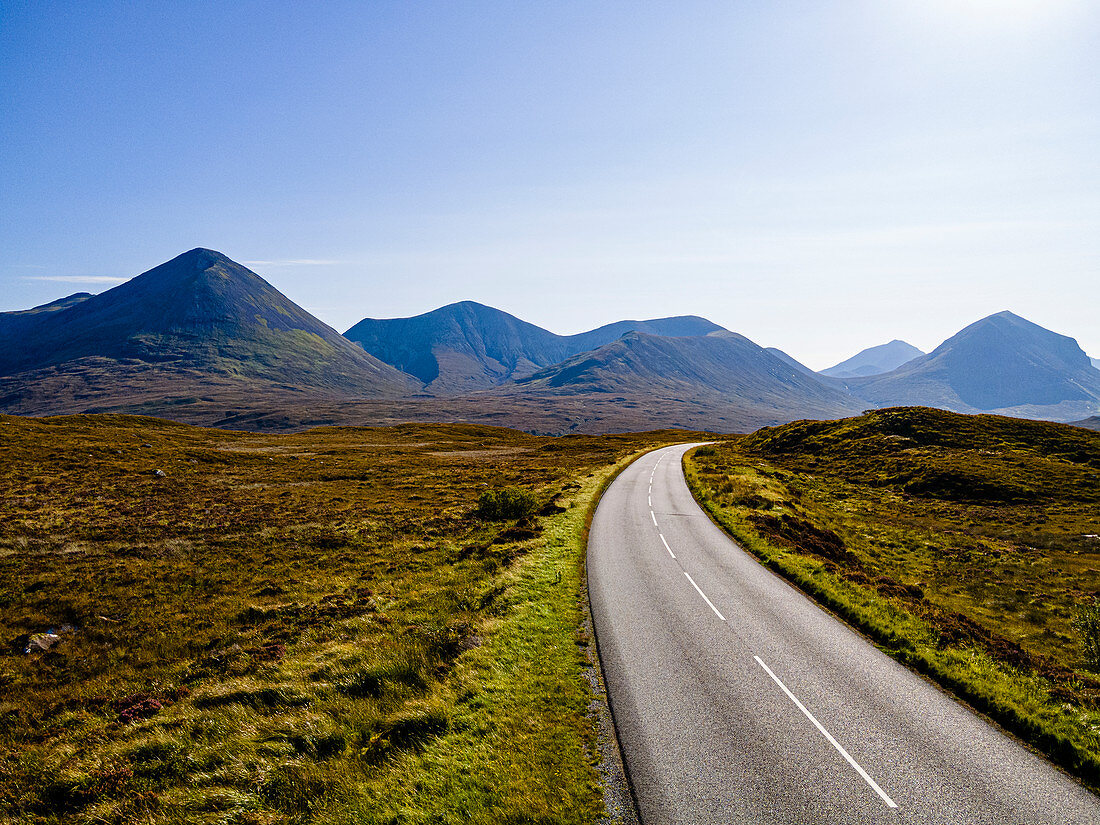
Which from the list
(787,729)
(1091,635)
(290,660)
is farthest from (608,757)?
(1091,635)

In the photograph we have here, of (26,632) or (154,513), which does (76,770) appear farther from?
(154,513)

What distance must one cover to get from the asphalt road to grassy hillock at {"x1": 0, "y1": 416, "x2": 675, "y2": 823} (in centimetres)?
167

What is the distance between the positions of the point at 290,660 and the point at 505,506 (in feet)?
70.5

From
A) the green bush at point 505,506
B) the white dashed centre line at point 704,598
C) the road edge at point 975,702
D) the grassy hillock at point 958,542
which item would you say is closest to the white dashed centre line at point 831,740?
the white dashed centre line at point 704,598

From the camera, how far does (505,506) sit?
36344 millimetres

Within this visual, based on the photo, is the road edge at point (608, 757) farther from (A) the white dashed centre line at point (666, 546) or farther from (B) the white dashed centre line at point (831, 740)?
(A) the white dashed centre line at point (666, 546)

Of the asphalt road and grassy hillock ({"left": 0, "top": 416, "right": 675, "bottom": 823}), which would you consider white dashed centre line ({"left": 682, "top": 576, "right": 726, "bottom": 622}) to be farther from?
grassy hillock ({"left": 0, "top": 416, "right": 675, "bottom": 823})

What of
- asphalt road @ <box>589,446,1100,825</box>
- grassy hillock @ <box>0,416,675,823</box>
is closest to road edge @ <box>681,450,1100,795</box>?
asphalt road @ <box>589,446,1100,825</box>

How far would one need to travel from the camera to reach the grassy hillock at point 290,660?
29.9 ft

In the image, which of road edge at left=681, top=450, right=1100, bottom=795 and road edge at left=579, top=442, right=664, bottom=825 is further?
road edge at left=681, top=450, right=1100, bottom=795

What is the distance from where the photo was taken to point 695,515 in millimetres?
34688

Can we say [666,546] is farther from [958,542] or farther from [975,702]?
[958,542]

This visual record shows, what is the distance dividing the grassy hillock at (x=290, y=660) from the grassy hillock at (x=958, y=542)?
11072 mm

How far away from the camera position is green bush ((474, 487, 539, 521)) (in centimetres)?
3600
